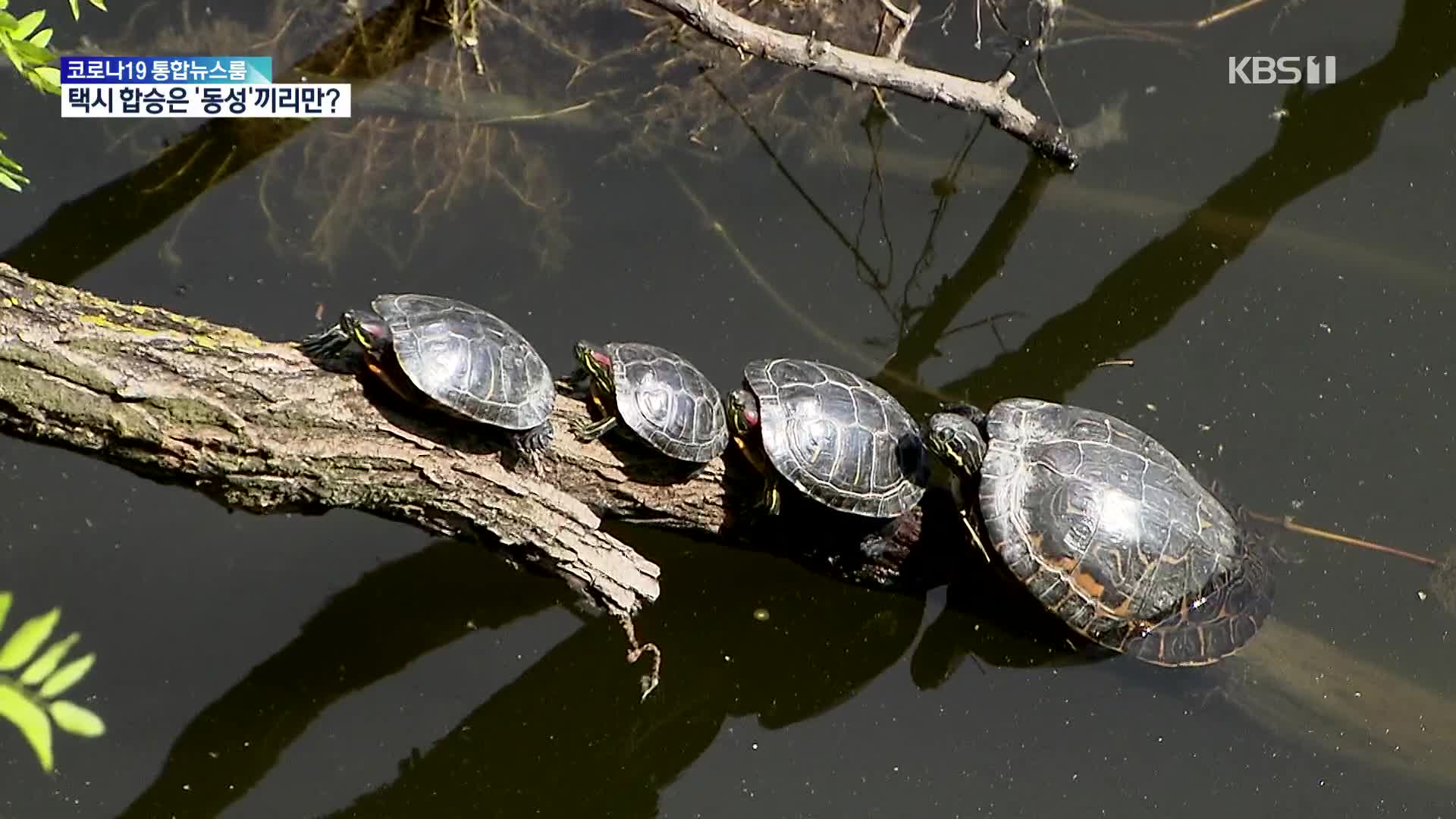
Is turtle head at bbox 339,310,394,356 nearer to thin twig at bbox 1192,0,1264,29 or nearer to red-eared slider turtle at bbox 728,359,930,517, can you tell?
red-eared slider turtle at bbox 728,359,930,517

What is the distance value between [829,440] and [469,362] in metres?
1.01

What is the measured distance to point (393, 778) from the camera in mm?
3207

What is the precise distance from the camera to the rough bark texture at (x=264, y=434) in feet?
7.21

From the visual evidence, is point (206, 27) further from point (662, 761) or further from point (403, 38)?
point (662, 761)

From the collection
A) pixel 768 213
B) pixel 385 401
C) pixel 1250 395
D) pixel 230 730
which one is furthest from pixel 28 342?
pixel 1250 395

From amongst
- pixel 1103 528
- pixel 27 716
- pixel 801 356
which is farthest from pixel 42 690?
pixel 801 356

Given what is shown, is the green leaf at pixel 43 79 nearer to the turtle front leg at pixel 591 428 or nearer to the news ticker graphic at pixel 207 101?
the turtle front leg at pixel 591 428

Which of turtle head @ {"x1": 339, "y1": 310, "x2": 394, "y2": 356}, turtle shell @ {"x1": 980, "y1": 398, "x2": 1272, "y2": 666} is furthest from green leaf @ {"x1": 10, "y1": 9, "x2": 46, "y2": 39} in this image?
turtle shell @ {"x1": 980, "y1": 398, "x2": 1272, "y2": 666}

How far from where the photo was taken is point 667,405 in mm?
2732

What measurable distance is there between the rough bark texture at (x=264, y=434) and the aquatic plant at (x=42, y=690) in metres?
1.21

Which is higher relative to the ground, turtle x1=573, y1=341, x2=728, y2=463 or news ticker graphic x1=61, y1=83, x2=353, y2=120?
news ticker graphic x1=61, y1=83, x2=353, y2=120

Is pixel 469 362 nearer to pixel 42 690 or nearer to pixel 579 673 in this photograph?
pixel 579 673

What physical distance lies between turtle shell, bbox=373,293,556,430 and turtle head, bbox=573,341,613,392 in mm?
160

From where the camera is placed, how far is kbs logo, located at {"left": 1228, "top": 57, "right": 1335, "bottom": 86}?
425 centimetres
